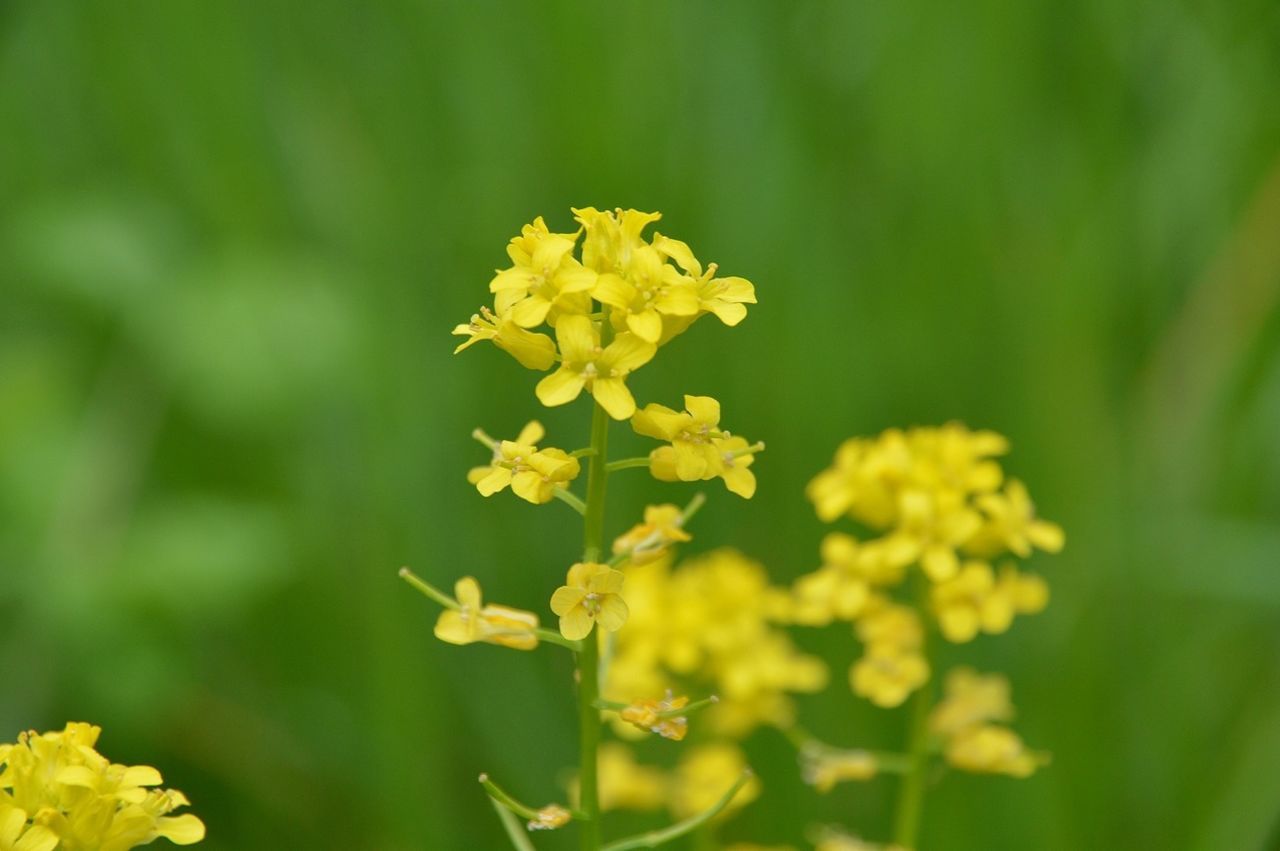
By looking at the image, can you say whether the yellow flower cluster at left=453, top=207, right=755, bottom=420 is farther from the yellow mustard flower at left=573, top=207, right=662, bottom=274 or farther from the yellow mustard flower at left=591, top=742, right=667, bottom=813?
the yellow mustard flower at left=591, top=742, right=667, bottom=813

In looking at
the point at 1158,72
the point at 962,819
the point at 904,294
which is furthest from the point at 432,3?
the point at 962,819

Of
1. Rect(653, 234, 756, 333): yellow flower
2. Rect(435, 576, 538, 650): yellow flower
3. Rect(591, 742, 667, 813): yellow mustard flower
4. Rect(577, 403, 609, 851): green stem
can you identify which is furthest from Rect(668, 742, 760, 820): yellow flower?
Rect(653, 234, 756, 333): yellow flower

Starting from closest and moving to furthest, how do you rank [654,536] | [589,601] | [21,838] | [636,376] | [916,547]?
1. [21,838]
2. [589,601]
3. [654,536]
4. [916,547]
5. [636,376]

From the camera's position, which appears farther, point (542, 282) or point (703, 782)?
point (703, 782)

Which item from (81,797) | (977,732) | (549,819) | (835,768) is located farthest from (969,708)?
(81,797)

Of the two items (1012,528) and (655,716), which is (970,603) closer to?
(1012,528)

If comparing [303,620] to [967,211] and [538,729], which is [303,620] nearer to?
[538,729]
